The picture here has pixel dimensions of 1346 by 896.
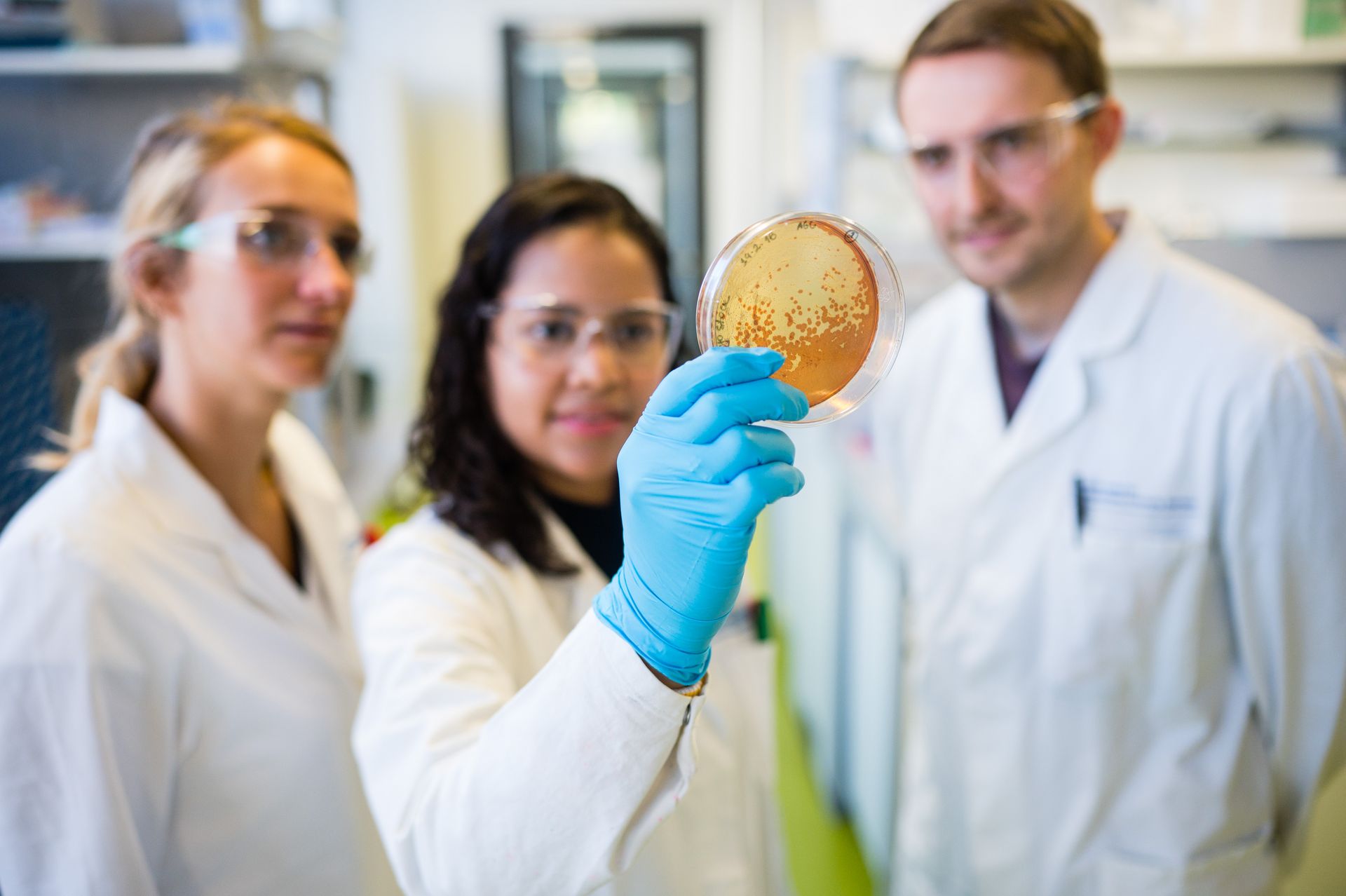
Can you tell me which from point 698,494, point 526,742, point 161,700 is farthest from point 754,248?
point 161,700

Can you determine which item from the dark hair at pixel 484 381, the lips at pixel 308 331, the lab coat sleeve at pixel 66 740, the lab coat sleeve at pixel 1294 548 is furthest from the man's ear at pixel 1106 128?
the lab coat sleeve at pixel 66 740

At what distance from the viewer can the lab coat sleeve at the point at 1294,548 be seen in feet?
3.71

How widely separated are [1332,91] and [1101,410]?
7.28ft

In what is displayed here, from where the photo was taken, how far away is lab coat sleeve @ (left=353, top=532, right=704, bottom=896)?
673 millimetres

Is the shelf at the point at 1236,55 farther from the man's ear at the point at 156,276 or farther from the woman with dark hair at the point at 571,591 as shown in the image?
the man's ear at the point at 156,276

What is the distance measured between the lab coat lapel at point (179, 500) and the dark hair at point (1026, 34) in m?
1.23

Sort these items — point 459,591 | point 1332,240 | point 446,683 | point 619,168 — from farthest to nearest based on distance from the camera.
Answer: point 619,168 → point 1332,240 → point 459,591 → point 446,683

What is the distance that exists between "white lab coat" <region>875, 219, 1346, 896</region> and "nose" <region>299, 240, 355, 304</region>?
1036 millimetres

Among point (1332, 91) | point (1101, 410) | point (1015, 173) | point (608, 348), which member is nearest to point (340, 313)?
point (608, 348)

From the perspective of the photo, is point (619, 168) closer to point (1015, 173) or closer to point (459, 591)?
point (1015, 173)

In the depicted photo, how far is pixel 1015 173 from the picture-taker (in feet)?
4.10

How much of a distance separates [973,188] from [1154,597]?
64 cm

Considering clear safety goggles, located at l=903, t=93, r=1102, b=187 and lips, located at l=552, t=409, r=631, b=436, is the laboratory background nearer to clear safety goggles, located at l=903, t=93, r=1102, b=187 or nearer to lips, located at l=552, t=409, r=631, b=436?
lips, located at l=552, t=409, r=631, b=436

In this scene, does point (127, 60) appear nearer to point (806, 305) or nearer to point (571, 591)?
point (571, 591)
